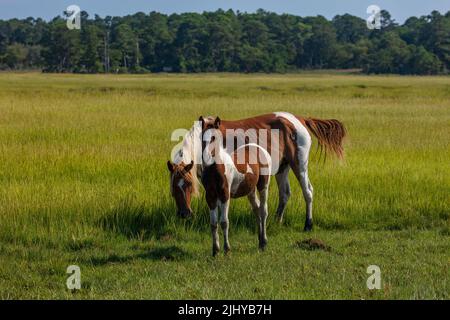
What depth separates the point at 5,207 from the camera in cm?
952

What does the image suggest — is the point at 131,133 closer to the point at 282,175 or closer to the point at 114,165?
the point at 114,165

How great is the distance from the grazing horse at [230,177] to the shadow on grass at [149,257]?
455 mm

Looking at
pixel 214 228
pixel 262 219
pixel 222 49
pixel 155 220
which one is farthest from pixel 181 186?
Answer: pixel 222 49

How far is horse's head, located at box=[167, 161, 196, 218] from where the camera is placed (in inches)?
287

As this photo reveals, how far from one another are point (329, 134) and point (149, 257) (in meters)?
3.61

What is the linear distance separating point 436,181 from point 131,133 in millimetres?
9139

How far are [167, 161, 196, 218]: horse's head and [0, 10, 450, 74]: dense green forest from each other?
248ft

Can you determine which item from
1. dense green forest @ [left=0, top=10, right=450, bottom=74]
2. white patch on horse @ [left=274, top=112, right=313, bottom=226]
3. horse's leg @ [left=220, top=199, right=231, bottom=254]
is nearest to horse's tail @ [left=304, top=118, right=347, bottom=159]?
white patch on horse @ [left=274, top=112, right=313, bottom=226]

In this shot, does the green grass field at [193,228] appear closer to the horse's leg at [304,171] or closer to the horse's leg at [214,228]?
the horse's leg at [214,228]

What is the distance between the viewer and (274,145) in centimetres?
858

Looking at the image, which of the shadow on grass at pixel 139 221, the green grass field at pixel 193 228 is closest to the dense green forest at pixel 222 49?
the green grass field at pixel 193 228

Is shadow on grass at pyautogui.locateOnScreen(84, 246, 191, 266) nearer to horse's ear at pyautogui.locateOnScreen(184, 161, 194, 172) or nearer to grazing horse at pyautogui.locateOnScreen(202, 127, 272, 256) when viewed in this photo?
grazing horse at pyautogui.locateOnScreen(202, 127, 272, 256)

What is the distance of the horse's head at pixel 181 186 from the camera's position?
287 inches

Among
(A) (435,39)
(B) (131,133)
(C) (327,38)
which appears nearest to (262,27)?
(C) (327,38)
